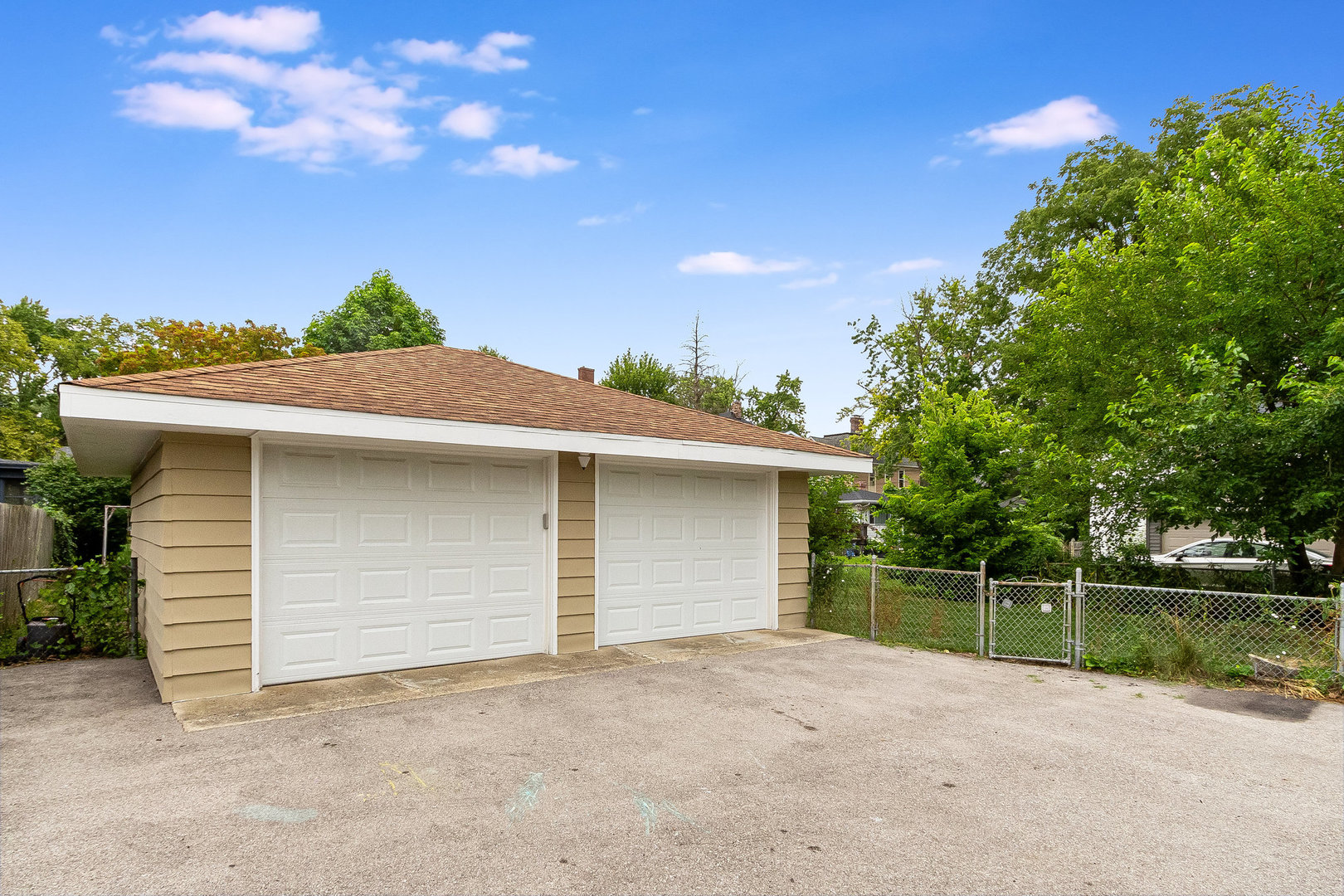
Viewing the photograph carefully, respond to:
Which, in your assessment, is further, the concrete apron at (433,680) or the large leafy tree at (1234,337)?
the large leafy tree at (1234,337)

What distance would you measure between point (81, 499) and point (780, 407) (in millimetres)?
28699

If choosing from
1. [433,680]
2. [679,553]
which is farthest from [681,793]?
[679,553]

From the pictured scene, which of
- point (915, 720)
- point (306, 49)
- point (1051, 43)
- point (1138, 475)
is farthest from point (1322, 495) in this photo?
point (306, 49)

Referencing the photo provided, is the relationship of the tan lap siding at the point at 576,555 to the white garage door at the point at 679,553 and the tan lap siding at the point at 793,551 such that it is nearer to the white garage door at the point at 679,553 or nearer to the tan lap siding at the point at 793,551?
the white garage door at the point at 679,553

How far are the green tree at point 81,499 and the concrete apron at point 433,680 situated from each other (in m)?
8.85

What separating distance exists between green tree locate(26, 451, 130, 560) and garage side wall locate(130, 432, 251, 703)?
8.12m

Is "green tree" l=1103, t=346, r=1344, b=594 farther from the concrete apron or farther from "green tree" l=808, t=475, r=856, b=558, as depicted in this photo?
the concrete apron

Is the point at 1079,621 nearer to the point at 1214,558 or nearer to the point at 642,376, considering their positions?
the point at 1214,558

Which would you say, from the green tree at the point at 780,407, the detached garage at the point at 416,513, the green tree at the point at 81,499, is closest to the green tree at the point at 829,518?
the detached garage at the point at 416,513

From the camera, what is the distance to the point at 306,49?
1198cm

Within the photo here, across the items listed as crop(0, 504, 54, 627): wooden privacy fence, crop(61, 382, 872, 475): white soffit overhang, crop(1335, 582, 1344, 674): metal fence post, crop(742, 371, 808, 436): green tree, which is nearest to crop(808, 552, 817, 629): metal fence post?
crop(61, 382, 872, 475): white soffit overhang

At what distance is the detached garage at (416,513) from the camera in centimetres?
571

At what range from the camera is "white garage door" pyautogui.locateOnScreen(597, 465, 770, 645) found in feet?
26.8

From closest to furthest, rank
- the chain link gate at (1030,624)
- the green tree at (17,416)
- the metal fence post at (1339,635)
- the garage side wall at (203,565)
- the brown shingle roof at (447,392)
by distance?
the garage side wall at (203,565)
the brown shingle roof at (447,392)
the metal fence post at (1339,635)
the chain link gate at (1030,624)
the green tree at (17,416)
